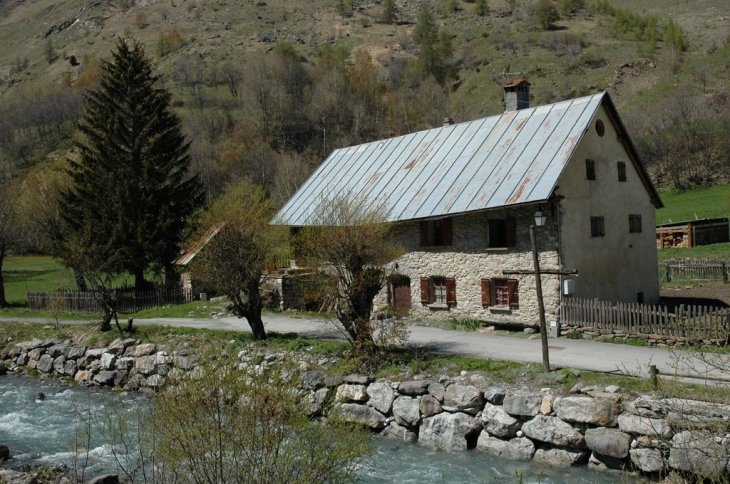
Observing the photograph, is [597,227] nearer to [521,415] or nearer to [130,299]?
[521,415]

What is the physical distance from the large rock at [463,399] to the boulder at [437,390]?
13 cm

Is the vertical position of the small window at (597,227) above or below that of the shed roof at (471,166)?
below

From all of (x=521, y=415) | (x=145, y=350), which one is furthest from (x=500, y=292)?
(x=145, y=350)

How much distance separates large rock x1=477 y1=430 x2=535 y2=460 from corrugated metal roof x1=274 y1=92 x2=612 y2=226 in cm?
1017

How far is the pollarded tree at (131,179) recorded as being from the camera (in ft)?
119

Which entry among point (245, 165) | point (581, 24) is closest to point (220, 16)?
point (581, 24)

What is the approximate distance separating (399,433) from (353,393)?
180 centimetres

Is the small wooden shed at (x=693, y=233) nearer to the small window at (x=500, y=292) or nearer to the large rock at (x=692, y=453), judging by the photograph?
the small window at (x=500, y=292)

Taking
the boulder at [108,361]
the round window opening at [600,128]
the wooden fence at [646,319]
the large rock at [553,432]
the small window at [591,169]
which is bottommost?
the large rock at [553,432]

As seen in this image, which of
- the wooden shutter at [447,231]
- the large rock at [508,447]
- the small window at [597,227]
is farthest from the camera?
the wooden shutter at [447,231]

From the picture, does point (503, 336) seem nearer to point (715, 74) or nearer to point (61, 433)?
point (61, 433)

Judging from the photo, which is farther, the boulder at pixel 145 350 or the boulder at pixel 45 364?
the boulder at pixel 45 364

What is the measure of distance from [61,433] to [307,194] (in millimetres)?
19187

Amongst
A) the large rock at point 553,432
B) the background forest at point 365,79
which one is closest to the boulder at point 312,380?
the large rock at point 553,432
